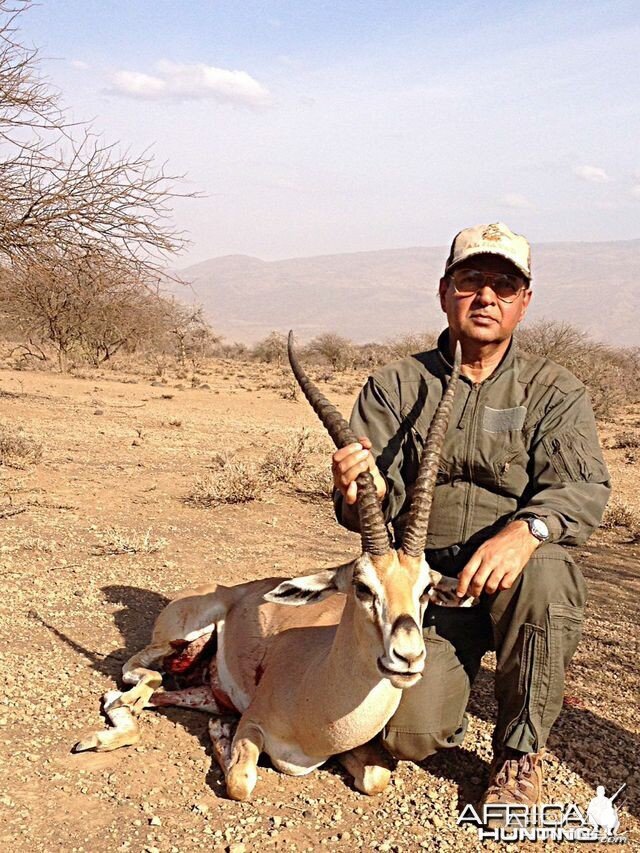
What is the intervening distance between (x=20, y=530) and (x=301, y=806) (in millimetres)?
4794

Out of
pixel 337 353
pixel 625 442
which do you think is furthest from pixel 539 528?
pixel 337 353

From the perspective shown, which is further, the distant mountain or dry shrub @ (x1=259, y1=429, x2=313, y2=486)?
the distant mountain

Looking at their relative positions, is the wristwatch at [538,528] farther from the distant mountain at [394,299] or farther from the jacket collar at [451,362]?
the distant mountain at [394,299]

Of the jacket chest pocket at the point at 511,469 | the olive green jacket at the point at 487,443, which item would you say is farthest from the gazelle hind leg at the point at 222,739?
the jacket chest pocket at the point at 511,469

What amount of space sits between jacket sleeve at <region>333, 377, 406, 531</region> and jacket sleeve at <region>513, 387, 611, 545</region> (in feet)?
2.24

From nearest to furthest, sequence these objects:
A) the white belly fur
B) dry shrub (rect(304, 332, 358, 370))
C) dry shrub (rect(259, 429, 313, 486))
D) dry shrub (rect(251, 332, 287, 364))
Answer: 1. the white belly fur
2. dry shrub (rect(259, 429, 313, 486))
3. dry shrub (rect(304, 332, 358, 370))
4. dry shrub (rect(251, 332, 287, 364))

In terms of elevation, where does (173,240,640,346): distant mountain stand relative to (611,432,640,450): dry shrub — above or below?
above

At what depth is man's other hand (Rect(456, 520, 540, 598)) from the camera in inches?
139

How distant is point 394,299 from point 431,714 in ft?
497

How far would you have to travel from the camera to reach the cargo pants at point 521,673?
3719mm

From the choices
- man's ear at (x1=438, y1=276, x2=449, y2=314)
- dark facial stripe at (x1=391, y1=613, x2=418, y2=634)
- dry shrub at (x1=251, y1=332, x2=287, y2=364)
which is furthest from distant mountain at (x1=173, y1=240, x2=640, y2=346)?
dark facial stripe at (x1=391, y1=613, x2=418, y2=634)

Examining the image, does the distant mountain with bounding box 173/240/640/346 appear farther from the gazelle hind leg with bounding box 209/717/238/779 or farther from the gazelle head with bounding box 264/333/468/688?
the gazelle head with bounding box 264/333/468/688

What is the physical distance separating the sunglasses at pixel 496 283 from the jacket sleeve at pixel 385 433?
72 cm
